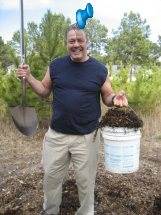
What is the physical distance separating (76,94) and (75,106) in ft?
0.30

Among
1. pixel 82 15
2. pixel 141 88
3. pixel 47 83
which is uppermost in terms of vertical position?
pixel 82 15

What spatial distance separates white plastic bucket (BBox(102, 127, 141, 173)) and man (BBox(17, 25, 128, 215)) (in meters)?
0.16

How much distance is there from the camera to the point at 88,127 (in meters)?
3.64

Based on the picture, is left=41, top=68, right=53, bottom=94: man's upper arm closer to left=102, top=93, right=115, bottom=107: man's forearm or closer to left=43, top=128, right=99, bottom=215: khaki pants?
left=43, top=128, right=99, bottom=215: khaki pants

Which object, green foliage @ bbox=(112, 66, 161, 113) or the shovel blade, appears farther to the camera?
green foliage @ bbox=(112, 66, 161, 113)

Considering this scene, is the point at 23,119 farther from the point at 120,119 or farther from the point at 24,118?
the point at 120,119

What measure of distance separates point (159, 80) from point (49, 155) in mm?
6119

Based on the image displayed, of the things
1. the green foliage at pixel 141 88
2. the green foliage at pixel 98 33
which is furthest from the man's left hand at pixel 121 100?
the green foliage at pixel 98 33

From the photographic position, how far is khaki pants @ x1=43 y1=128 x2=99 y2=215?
3.65 meters

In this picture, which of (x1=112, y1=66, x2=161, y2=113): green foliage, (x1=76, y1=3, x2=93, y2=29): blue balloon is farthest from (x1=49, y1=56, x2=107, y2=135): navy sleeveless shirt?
(x1=112, y1=66, x2=161, y2=113): green foliage

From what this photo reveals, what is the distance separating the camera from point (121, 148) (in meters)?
3.55

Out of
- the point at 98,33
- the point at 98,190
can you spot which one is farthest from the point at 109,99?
the point at 98,33

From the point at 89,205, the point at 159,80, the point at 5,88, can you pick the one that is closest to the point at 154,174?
the point at 89,205

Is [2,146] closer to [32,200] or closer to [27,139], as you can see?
[27,139]
